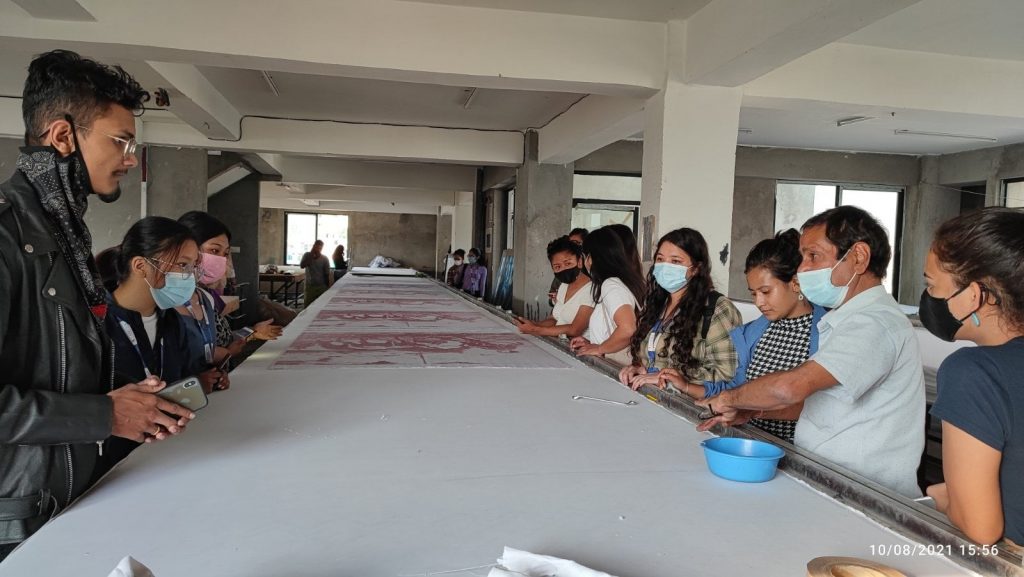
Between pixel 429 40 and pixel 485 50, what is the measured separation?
0.34 metres

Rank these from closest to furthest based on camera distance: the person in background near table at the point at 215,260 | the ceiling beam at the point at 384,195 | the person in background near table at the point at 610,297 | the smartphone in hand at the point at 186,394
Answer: the smartphone in hand at the point at 186,394 → the person in background near table at the point at 215,260 → the person in background near table at the point at 610,297 → the ceiling beam at the point at 384,195

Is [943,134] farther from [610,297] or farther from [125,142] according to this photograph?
[125,142]

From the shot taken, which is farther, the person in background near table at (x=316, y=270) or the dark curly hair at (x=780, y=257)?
the person in background near table at (x=316, y=270)

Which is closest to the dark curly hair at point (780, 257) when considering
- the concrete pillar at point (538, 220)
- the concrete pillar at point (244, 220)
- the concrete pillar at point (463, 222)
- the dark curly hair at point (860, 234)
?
the dark curly hair at point (860, 234)

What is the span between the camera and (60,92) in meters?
1.21

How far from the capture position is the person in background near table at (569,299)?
11.2 ft

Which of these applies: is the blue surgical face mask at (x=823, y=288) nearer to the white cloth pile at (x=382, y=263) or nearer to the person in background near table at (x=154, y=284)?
the person in background near table at (x=154, y=284)

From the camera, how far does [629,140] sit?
7625 millimetres

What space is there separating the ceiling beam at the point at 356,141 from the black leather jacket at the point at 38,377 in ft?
20.6

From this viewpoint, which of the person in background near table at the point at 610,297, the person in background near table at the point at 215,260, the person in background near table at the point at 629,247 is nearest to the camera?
the person in background near table at the point at 215,260

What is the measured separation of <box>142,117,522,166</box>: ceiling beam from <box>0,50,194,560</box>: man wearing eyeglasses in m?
6.10

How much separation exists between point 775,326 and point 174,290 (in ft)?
5.77

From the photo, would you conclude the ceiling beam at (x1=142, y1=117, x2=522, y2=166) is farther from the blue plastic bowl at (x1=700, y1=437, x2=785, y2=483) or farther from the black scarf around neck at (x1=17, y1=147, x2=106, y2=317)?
the blue plastic bowl at (x1=700, y1=437, x2=785, y2=483)

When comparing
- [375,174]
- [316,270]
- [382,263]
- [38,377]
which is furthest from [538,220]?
[382,263]
